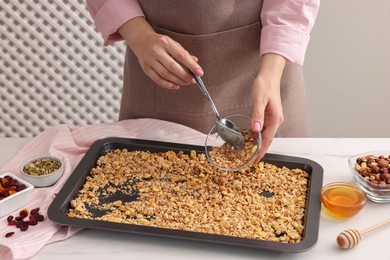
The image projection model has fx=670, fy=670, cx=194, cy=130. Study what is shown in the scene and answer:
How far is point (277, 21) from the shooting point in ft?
5.65

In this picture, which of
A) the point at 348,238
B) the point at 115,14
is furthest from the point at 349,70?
the point at 348,238

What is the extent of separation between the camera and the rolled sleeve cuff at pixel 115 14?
1.77m

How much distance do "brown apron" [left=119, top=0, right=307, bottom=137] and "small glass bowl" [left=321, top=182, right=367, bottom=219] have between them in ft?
1.42

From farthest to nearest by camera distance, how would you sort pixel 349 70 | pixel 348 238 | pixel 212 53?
pixel 349 70 < pixel 212 53 < pixel 348 238

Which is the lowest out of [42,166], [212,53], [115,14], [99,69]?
[99,69]

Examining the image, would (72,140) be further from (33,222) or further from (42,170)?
(33,222)

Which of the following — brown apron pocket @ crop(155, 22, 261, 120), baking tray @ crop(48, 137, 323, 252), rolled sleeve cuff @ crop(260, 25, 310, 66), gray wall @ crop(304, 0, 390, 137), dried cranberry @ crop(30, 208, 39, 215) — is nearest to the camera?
baking tray @ crop(48, 137, 323, 252)

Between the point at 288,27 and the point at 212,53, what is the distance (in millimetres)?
218

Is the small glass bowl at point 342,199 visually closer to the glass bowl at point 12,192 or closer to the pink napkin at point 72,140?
the pink napkin at point 72,140

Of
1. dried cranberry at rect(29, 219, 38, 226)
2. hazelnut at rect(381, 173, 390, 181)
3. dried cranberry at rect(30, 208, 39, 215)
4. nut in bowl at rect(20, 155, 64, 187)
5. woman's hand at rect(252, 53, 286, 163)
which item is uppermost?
woman's hand at rect(252, 53, 286, 163)

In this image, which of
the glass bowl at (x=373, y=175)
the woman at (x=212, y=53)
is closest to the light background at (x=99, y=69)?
the woman at (x=212, y=53)

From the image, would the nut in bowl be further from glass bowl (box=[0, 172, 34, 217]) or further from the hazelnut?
the hazelnut

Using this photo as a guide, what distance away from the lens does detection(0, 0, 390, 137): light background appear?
9.82ft

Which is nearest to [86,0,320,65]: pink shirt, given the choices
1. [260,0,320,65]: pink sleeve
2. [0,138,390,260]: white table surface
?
[260,0,320,65]: pink sleeve
